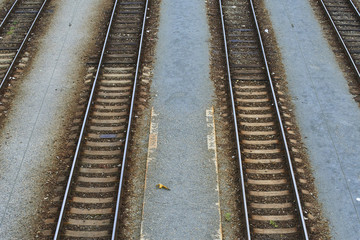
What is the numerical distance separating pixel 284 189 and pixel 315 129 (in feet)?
8.25

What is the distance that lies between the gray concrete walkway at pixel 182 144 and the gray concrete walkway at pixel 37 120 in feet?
9.05

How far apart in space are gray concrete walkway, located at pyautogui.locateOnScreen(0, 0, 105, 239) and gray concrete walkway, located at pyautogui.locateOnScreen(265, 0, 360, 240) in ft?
23.2

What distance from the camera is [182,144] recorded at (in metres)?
10.2

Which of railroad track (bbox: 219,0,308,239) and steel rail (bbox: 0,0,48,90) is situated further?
steel rail (bbox: 0,0,48,90)

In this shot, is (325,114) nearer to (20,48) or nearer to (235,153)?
(235,153)

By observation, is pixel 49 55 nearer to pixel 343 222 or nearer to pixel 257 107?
pixel 257 107

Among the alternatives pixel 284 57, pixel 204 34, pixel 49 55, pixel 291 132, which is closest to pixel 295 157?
pixel 291 132

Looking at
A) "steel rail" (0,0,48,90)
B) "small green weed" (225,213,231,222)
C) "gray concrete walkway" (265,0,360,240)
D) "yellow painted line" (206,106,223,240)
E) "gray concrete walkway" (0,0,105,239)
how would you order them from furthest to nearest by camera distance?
"steel rail" (0,0,48,90) < "yellow painted line" (206,106,223,240) < "gray concrete walkway" (265,0,360,240) < "gray concrete walkway" (0,0,105,239) < "small green weed" (225,213,231,222)

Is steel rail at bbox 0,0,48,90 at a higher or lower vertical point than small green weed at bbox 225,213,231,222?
higher

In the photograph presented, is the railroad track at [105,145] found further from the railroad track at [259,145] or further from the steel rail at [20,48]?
the railroad track at [259,145]

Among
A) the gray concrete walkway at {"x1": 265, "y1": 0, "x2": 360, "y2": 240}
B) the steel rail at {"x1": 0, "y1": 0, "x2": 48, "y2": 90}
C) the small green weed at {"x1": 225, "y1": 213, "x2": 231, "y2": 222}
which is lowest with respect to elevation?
the small green weed at {"x1": 225, "y1": 213, "x2": 231, "y2": 222}

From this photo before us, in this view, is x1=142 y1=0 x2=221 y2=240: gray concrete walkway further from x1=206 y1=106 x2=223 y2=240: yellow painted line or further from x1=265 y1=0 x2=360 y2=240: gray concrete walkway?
x1=265 y1=0 x2=360 y2=240: gray concrete walkway

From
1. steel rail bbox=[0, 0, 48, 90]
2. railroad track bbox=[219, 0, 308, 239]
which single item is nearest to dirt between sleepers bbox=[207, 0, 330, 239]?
railroad track bbox=[219, 0, 308, 239]

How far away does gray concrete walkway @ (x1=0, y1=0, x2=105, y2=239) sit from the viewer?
8.82 meters
